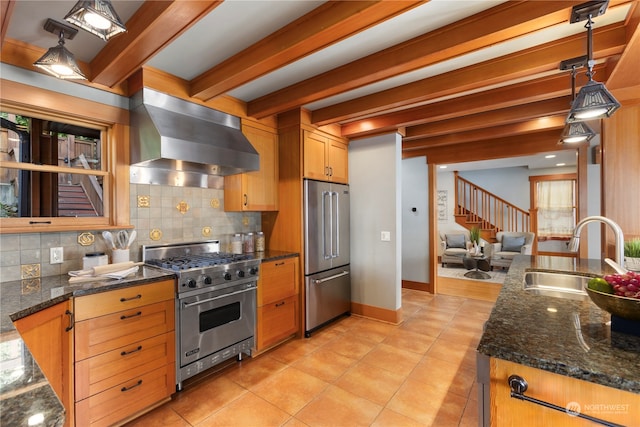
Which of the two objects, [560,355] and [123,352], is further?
[123,352]

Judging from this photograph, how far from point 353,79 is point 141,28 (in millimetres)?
1428

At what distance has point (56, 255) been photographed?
2086 mm

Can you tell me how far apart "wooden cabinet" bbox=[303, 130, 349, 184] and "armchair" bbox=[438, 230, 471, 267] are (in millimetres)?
4448

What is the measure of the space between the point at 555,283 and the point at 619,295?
1.28 meters

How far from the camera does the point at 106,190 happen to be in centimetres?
237

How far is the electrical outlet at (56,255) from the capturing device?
2066mm

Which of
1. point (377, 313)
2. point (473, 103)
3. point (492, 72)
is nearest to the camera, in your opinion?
point (492, 72)

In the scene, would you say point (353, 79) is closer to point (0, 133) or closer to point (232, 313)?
point (232, 313)

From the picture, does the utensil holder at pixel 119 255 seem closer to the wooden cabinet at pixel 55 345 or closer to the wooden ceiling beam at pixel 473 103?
the wooden cabinet at pixel 55 345

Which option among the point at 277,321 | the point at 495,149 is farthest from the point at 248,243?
the point at 495,149

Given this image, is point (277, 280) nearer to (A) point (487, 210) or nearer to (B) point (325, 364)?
(B) point (325, 364)

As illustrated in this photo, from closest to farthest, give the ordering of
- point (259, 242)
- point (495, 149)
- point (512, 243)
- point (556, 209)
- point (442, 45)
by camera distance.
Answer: point (442, 45), point (259, 242), point (495, 149), point (512, 243), point (556, 209)

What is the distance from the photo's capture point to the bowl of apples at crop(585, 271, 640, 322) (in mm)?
957

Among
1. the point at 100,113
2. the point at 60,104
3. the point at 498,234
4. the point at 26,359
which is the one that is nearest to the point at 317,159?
the point at 100,113
